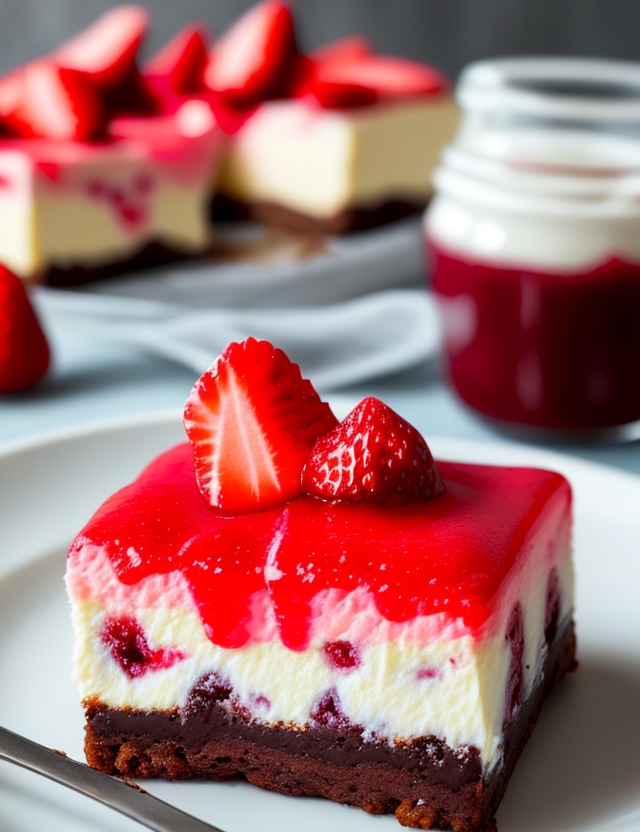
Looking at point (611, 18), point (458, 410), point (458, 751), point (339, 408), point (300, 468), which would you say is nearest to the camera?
point (458, 751)

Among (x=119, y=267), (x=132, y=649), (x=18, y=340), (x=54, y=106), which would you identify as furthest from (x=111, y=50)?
(x=132, y=649)

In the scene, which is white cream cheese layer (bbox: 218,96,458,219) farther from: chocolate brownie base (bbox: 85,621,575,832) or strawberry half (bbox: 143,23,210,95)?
chocolate brownie base (bbox: 85,621,575,832)

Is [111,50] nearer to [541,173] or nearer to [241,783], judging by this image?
[541,173]

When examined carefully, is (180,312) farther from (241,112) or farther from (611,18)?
(611,18)

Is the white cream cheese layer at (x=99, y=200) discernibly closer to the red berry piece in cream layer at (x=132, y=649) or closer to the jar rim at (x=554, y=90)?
the jar rim at (x=554, y=90)

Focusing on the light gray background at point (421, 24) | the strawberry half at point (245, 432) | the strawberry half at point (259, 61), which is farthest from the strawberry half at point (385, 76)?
the strawberry half at point (245, 432)

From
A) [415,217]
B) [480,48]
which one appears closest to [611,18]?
[480,48]

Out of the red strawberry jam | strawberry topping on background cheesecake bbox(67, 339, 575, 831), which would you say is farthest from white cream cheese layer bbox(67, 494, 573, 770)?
the red strawberry jam

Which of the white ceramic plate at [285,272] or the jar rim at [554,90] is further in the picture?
the white ceramic plate at [285,272]
